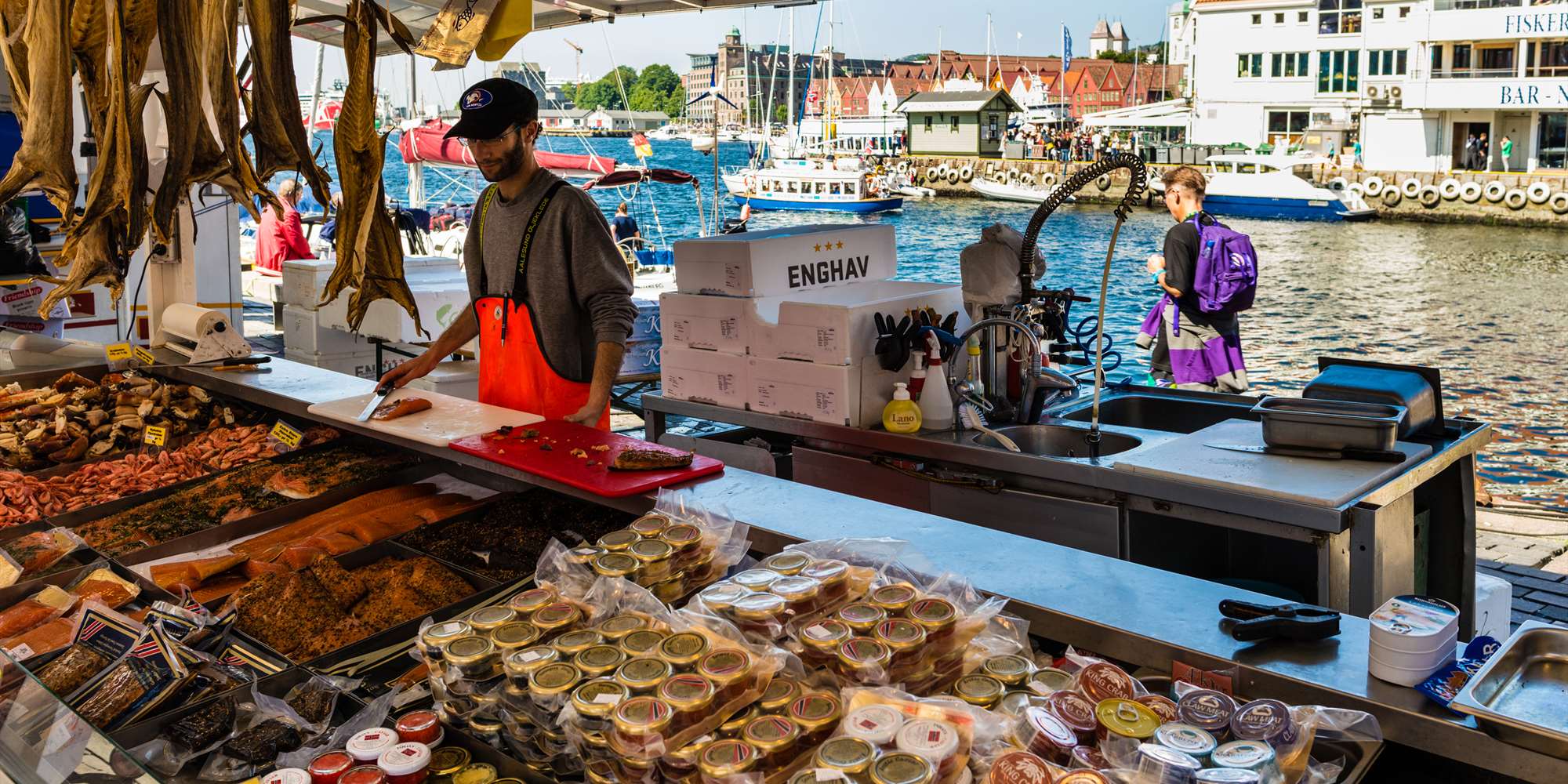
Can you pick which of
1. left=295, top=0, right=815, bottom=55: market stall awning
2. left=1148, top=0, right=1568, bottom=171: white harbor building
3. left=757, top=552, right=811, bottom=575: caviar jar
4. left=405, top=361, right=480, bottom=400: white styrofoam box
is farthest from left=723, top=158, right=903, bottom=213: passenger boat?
left=757, top=552, right=811, bottom=575: caviar jar

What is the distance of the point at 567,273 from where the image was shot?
383 cm

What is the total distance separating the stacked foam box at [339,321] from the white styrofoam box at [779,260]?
3.70 m

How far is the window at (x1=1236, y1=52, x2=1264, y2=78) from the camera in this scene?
5331cm

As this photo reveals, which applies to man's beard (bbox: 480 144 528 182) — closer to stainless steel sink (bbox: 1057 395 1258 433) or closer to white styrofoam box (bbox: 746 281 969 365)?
white styrofoam box (bbox: 746 281 969 365)

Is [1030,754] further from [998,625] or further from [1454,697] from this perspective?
[1454,697]

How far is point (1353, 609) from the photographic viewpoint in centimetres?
341

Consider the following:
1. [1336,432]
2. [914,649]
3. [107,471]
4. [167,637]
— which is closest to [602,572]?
[914,649]

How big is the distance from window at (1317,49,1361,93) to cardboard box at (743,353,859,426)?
2107 inches

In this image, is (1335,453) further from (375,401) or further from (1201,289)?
(375,401)

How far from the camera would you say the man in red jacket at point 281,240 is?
1206cm

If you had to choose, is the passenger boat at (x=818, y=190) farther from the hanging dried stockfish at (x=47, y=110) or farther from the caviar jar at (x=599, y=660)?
the caviar jar at (x=599, y=660)

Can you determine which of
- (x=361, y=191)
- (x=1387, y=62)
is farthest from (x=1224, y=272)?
(x=1387, y=62)

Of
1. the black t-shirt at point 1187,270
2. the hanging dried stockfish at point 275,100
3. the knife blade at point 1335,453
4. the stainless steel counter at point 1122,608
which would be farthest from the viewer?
the black t-shirt at point 1187,270

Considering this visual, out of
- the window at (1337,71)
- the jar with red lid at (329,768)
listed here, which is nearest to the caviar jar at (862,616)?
the jar with red lid at (329,768)
